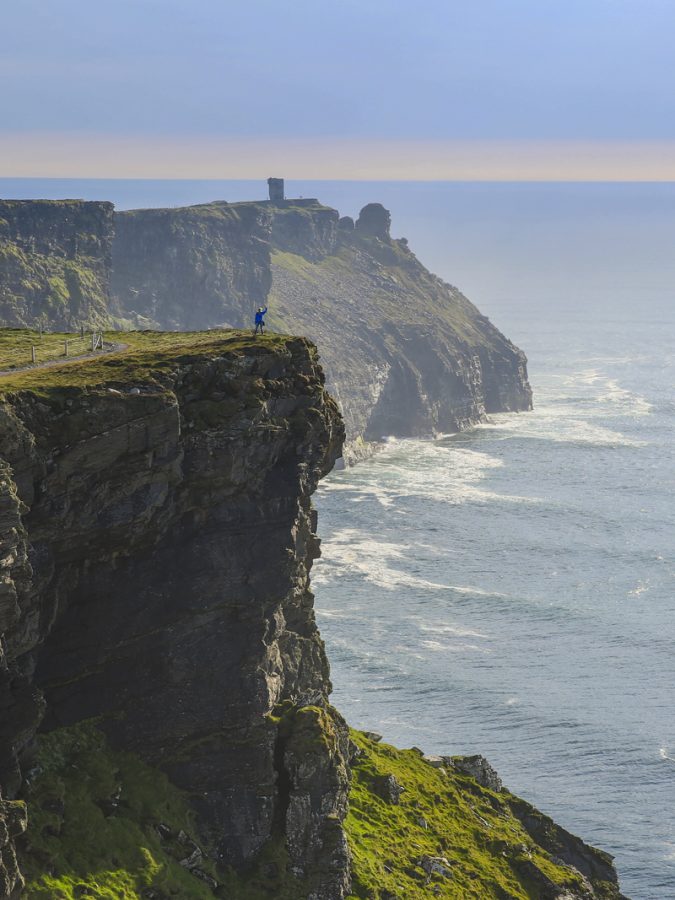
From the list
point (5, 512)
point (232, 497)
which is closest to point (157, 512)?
point (232, 497)

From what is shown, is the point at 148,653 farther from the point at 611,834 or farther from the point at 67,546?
the point at 611,834

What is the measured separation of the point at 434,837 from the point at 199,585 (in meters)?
25.9

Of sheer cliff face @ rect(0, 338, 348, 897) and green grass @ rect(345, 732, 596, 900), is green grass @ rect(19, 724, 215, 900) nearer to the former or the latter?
sheer cliff face @ rect(0, 338, 348, 897)

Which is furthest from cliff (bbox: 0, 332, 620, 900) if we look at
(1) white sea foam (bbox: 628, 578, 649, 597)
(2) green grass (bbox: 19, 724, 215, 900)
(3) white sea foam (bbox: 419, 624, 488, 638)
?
(1) white sea foam (bbox: 628, 578, 649, 597)

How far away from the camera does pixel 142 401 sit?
73625 mm

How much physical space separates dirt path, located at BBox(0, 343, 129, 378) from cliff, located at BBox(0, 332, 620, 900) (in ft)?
8.44

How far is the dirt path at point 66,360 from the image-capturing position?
8382 cm

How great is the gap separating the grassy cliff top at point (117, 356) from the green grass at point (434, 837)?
30.2 m

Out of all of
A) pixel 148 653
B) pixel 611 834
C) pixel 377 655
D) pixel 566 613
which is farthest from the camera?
pixel 566 613

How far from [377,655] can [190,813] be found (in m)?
88.9

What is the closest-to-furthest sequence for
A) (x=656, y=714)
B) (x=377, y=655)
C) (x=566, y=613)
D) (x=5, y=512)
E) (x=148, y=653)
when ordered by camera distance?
(x=5, y=512)
(x=148, y=653)
(x=656, y=714)
(x=377, y=655)
(x=566, y=613)

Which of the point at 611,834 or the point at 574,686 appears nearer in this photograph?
the point at 611,834

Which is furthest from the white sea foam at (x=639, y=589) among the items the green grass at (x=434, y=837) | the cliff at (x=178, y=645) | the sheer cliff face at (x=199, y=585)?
the sheer cliff face at (x=199, y=585)

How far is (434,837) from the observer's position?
9281 cm
